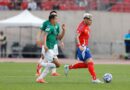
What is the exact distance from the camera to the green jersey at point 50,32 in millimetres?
18872

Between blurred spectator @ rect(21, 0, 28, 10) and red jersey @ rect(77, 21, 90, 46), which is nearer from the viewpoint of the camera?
red jersey @ rect(77, 21, 90, 46)

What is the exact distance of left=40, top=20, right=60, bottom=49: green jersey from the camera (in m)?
18.9

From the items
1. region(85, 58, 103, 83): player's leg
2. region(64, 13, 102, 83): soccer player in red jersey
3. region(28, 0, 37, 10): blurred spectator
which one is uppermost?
region(28, 0, 37, 10): blurred spectator

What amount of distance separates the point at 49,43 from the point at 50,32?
0.35 metres

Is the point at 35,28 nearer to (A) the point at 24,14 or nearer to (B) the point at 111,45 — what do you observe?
(A) the point at 24,14

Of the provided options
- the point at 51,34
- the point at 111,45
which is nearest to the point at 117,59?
the point at 111,45

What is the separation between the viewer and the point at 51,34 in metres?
19.2

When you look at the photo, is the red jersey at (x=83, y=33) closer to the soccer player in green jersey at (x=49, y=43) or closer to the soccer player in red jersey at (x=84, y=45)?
the soccer player in red jersey at (x=84, y=45)

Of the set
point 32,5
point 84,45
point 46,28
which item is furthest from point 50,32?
point 32,5

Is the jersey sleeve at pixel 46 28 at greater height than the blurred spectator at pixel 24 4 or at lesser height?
lesser

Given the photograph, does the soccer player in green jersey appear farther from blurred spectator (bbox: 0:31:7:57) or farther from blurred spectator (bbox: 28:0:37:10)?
blurred spectator (bbox: 28:0:37:10)

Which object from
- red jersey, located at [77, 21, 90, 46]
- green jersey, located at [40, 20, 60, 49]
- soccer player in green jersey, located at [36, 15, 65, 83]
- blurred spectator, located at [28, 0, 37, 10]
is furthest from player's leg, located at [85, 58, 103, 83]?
blurred spectator, located at [28, 0, 37, 10]

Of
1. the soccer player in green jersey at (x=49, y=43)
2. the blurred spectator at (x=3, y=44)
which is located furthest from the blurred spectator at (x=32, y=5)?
the soccer player in green jersey at (x=49, y=43)

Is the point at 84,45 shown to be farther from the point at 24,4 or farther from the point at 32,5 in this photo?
the point at 24,4
